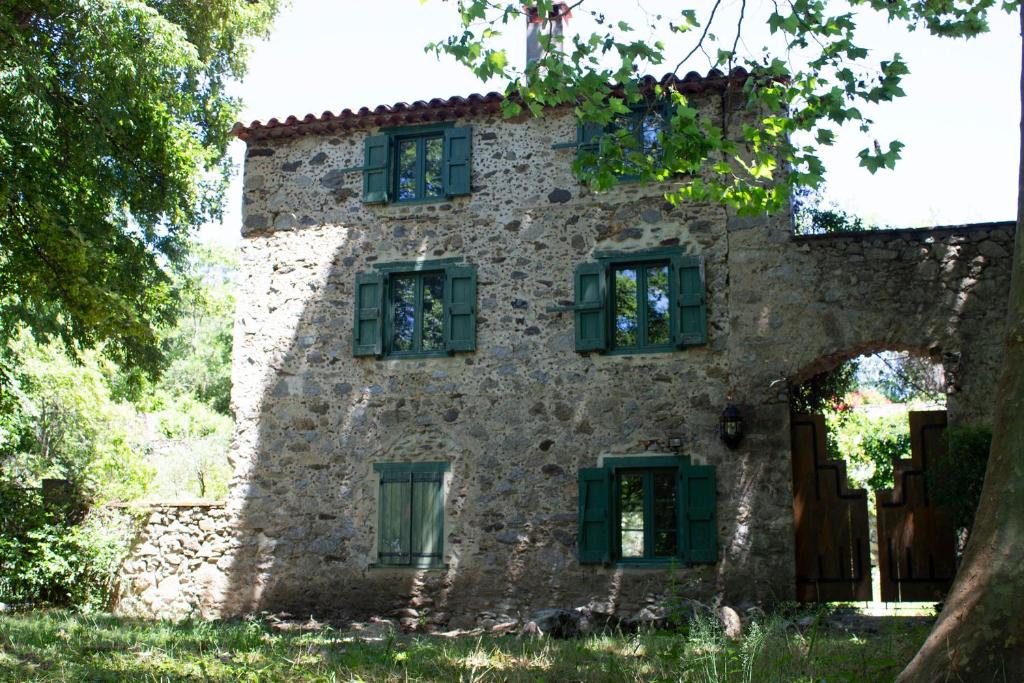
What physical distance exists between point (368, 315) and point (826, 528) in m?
5.50

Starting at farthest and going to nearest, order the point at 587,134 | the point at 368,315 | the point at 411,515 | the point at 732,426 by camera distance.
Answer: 1. the point at 368,315
2. the point at 587,134
3. the point at 411,515
4. the point at 732,426

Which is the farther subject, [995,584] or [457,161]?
[457,161]

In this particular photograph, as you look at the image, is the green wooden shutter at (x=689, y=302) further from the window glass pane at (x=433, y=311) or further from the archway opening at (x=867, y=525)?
the window glass pane at (x=433, y=311)

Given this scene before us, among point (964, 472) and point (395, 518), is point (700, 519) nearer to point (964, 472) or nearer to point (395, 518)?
point (964, 472)

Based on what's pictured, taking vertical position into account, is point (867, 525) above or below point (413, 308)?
below

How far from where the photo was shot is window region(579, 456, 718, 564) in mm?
10227

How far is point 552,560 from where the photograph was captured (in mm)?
10547

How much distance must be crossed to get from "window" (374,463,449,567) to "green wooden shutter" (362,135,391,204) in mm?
3193

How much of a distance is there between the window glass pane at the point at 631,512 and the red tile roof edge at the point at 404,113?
433cm

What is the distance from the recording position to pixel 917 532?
32.7 ft

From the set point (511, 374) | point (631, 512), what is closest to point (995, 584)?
point (631, 512)

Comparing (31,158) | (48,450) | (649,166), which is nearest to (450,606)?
(649,166)

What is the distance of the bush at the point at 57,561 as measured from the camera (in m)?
11.6

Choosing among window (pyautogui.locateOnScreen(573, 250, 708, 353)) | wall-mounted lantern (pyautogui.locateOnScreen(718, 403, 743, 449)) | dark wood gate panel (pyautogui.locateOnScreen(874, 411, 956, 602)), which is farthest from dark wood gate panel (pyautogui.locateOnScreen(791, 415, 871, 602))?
window (pyautogui.locateOnScreen(573, 250, 708, 353))
